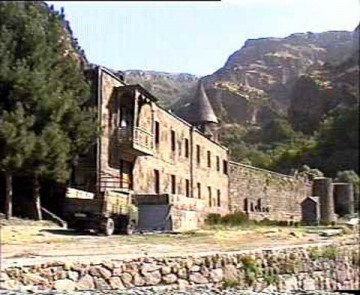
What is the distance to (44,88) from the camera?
1717cm

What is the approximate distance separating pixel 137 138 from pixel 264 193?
308cm

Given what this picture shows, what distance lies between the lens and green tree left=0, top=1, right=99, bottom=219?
17.0 m

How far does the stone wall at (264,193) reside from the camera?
676 inches

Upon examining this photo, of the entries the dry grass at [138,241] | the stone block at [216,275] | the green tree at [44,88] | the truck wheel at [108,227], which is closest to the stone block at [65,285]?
the dry grass at [138,241]

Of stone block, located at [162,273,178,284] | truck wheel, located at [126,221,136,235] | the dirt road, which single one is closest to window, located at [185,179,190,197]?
truck wheel, located at [126,221,136,235]

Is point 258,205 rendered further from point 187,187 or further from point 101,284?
point 101,284

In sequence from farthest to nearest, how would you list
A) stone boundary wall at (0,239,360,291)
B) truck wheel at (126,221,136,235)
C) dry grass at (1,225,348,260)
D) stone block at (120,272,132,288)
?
truck wheel at (126,221,136,235) → dry grass at (1,225,348,260) → stone block at (120,272,132,288) → stone boundary wall at (0,239,360,291)

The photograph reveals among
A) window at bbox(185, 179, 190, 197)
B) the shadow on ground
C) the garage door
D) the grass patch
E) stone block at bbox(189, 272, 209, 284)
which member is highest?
window at bbox(185, 179, 190, 197)

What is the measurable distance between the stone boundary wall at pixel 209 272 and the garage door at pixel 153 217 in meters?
3.87

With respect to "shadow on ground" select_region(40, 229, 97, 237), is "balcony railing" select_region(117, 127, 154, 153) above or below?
above

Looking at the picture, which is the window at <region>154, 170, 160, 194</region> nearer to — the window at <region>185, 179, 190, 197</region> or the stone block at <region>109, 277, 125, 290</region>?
the window at <region>185, 179, 190, 197</region>

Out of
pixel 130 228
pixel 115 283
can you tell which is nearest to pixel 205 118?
pixel 130 228

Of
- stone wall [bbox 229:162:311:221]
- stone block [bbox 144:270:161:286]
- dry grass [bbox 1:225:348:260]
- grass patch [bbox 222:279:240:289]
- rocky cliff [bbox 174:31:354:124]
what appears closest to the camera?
stone block [bbox 144:270:161:286]

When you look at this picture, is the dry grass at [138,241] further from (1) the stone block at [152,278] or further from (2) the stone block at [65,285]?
(2) the stone block at [65,285]
